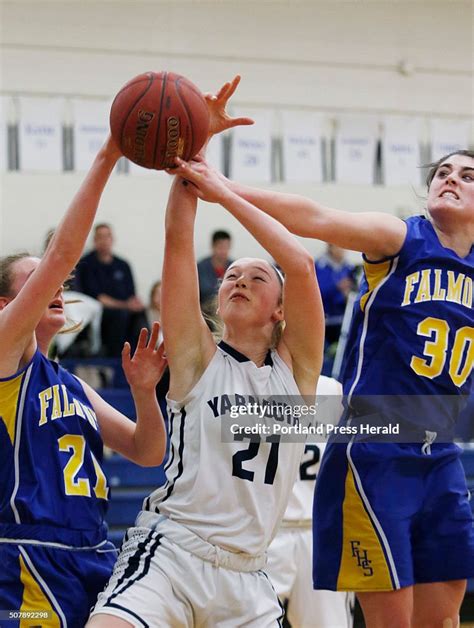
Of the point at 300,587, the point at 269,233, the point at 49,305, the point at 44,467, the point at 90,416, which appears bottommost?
the point at 300,587

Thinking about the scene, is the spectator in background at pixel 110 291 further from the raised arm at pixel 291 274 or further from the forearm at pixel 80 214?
the forearm at pixel 80 214

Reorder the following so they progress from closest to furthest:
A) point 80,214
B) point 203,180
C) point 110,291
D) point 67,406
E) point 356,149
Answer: point 80,214, point 203,180, point 67,406, point 110,291, point 356,149

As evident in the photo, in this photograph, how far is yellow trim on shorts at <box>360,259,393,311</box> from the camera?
363 centimetres

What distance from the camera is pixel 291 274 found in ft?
10.5

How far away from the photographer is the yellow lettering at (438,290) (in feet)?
11.7

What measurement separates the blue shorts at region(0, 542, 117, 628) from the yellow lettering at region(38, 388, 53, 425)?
40 centimetres

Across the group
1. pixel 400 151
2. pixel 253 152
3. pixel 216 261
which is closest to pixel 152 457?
pixel 216 261

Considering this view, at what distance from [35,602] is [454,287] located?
1863 mm

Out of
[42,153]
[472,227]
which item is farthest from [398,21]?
[472,227]

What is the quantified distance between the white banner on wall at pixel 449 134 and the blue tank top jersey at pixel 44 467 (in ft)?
27.2

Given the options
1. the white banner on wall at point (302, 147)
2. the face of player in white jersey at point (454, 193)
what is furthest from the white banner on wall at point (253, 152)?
the face of player in white jersey at point (454, 193)

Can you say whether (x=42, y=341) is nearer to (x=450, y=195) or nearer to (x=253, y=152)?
(x=450, y=195)

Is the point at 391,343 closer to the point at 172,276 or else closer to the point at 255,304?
the point at 255,304

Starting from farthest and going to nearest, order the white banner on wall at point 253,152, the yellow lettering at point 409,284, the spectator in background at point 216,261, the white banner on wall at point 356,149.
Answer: the white banner on wall at point 356,149 < the white banner on wall at point 253,152 < the spectator in background at point 216,261 < the yellow lettering at point 409,284
